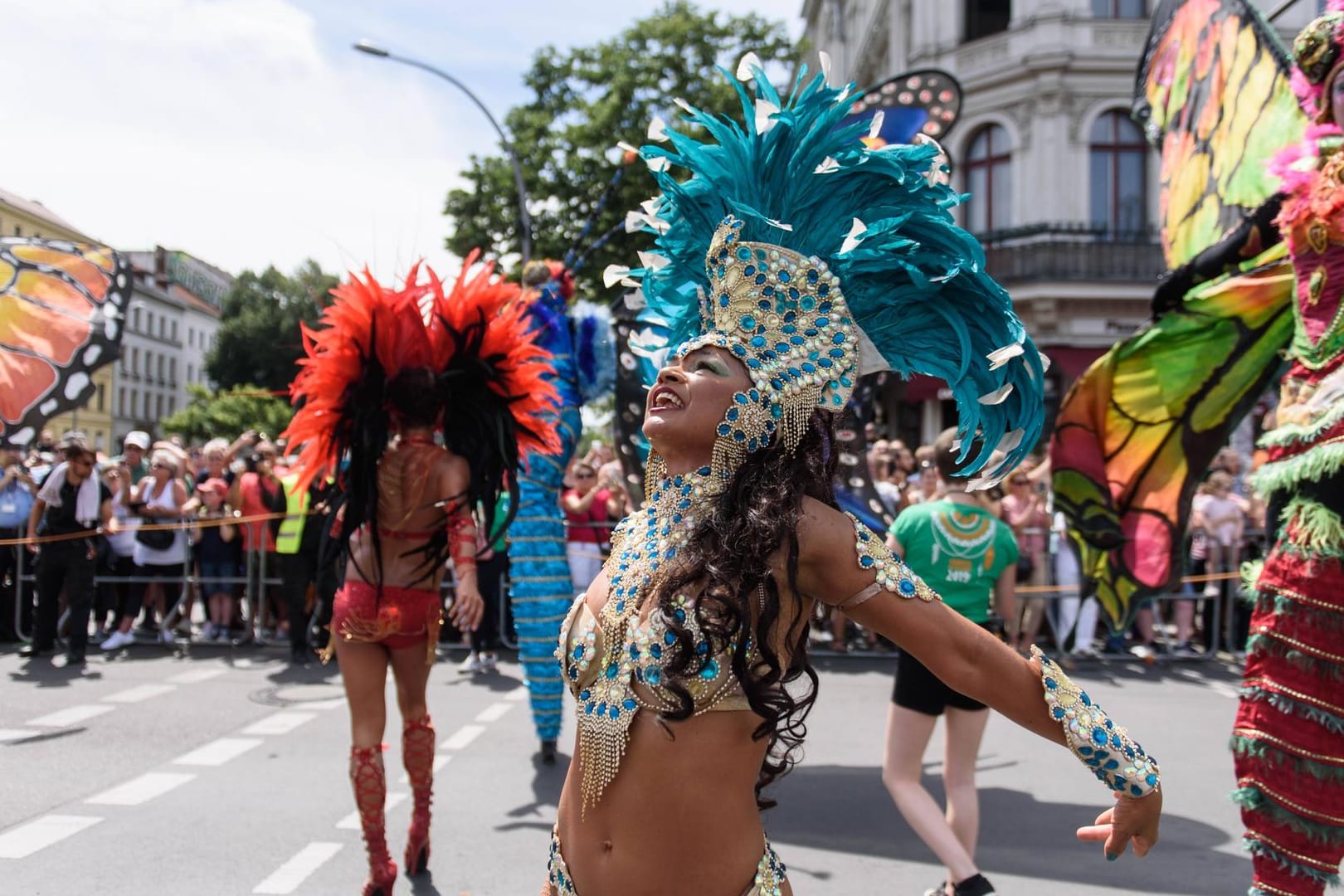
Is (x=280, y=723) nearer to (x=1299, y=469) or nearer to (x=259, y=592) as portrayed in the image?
(x=259, y=592)

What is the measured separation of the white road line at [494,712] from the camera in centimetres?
724

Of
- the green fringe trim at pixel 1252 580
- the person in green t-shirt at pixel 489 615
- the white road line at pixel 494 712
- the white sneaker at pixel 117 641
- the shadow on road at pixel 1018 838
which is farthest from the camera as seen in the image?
the white sneaker at pixel 117 641

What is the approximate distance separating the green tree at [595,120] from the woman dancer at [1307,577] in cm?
1834

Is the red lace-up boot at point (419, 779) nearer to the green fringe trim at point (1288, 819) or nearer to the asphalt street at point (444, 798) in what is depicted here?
the asphalt street at point (444, 798)

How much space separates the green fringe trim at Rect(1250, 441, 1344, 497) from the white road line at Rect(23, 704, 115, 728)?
6.67 metres

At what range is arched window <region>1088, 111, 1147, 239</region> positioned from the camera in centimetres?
2302

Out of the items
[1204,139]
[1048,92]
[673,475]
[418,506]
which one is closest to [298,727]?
[418,506]

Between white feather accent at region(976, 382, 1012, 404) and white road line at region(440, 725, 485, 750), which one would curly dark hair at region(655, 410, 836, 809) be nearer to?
white feather accent at region(976, 382, 1012, 404)

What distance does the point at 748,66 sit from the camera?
2.62 metres

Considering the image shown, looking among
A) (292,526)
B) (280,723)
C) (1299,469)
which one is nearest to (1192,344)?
(1299,469)

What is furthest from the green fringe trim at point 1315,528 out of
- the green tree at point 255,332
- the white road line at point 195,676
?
the green tree at point 255,332

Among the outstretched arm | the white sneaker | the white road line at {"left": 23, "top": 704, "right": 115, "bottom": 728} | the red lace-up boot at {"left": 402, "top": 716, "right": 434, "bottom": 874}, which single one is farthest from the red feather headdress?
the white sneaker

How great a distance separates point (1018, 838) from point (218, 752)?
170 inches

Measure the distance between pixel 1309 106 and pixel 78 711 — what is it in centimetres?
753
